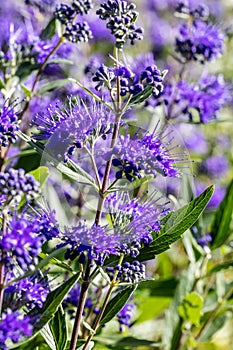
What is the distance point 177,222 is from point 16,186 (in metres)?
0.35

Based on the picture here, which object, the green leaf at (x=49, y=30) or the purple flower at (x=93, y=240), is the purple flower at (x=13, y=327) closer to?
the purple flower at (x=93, y=240)

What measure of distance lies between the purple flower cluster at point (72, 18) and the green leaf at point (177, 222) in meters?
0.56

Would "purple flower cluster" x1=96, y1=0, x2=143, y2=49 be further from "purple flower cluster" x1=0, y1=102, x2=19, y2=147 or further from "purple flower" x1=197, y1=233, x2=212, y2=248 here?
"purple flower" x1=197, y1=233, x2=212, y2=248

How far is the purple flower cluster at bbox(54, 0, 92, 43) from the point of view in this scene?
59.6 inches

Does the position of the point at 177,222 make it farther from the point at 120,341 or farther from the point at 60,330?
the point at 120,341

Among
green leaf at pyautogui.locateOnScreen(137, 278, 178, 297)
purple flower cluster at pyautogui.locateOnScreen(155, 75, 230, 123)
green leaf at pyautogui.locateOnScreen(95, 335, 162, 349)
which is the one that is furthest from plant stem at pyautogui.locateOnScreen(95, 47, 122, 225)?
green leaf at pyautogui.locateOnScreen(137, 278, 178, 297)

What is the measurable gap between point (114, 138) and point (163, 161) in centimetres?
10

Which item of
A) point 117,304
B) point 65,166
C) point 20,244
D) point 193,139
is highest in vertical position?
point 193,139

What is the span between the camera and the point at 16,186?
925mm

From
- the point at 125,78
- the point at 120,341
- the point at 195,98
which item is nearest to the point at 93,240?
the point at 125,78

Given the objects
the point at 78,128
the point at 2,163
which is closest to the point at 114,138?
the point at 78,128

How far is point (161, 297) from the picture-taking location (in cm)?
203

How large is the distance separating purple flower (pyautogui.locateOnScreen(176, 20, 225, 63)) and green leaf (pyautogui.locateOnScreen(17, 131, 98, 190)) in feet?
2.84

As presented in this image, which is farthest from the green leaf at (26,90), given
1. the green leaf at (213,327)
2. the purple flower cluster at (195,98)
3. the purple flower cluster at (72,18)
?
the green leaf at (213,327)
